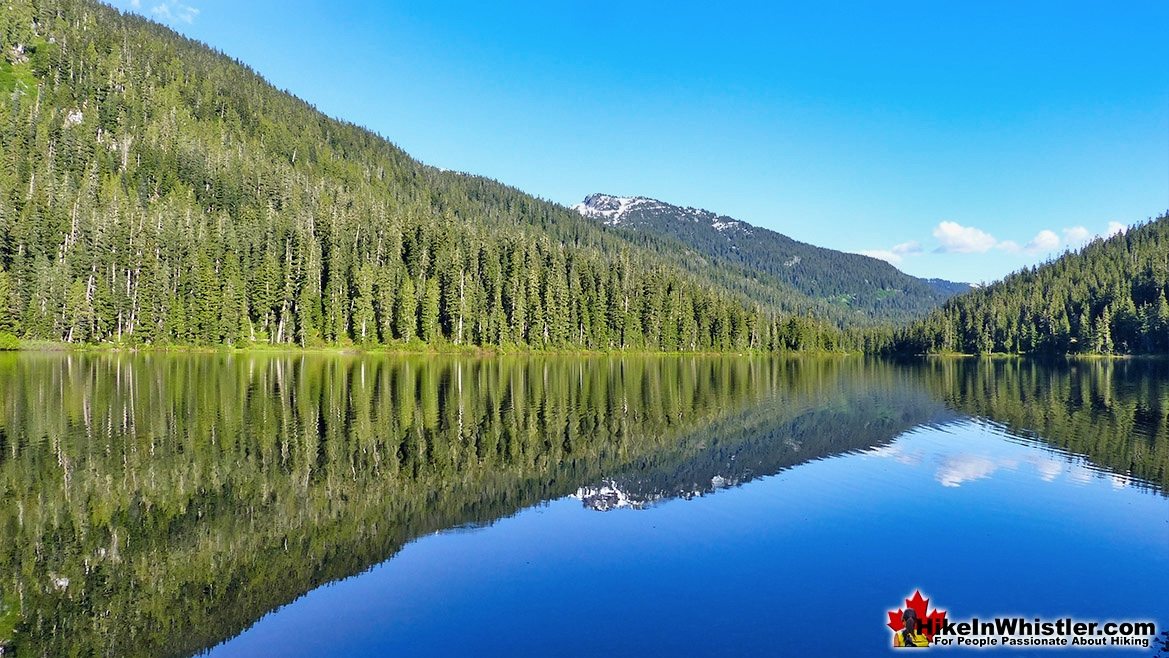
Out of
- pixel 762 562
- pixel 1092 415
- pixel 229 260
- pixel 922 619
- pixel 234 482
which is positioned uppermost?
pixel 229 260

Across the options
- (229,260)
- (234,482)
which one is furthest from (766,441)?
(229,260)

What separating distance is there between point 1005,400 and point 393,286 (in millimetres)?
111179

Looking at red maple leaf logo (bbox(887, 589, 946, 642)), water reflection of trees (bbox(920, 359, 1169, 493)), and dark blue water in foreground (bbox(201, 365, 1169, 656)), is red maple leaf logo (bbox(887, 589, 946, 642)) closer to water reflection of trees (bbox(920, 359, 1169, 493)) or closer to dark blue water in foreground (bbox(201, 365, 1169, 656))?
dark blue water in foreground (bbox(201, 365, 1169, 656))

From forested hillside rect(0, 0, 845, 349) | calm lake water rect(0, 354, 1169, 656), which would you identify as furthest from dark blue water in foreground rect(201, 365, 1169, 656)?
forested hillside rect(0, 0, 845, 349)

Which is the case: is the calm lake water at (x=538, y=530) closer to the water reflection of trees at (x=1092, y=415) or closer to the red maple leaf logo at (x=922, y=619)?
the red maple leaf logo at (x=922, y=619)

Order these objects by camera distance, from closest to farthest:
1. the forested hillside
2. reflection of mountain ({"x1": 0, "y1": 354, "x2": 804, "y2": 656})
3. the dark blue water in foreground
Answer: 1. the dark blue water in foreground
2. reflection of mountain ({"x1": 0, "y1": 354, "x2": 804, "y2": 656})
3. the forested hillside

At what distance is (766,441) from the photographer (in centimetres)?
4109

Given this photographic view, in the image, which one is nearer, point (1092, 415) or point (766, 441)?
point (766, 441)

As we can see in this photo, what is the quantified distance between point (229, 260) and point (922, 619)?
5384 inches

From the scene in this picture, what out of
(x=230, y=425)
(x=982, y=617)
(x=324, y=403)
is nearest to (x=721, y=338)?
(x=324, y=403)

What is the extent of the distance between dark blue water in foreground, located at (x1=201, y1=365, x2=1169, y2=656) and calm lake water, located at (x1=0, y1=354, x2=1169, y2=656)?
0.10 meters

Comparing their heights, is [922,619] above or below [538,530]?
above

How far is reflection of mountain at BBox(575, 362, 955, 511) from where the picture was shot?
28.3 metres

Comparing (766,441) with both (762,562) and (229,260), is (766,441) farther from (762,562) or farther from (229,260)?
(229,260)
